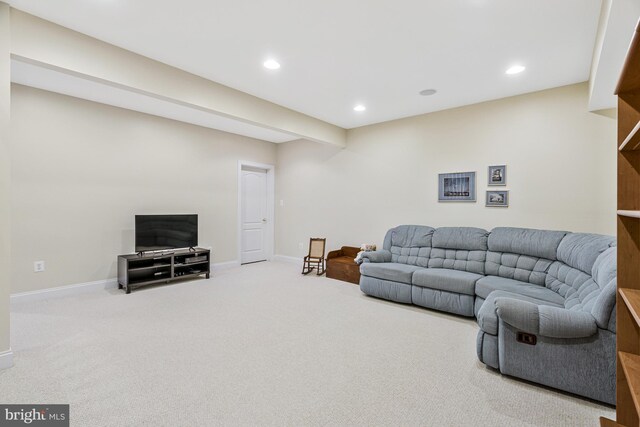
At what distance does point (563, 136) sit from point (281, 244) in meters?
5.20

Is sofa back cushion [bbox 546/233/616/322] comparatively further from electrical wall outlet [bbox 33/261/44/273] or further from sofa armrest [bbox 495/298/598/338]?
electrical wall outlet [bbox 33/261/44/273]

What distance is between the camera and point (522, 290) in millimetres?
3049

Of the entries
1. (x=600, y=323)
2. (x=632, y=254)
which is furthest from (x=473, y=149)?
(x=632, y=254)

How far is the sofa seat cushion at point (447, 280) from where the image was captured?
11.3 feet

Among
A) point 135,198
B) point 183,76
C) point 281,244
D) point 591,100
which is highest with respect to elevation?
point 183,76

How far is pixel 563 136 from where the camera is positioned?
3693mm

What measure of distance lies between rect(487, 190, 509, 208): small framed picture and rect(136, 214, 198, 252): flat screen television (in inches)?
178

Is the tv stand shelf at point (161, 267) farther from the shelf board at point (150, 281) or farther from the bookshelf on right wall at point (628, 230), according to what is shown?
the bookshelf on right wall at point (628, 230)

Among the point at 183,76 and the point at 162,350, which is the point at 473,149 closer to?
the point at 183,76

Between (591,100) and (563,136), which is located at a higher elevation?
(591,100)

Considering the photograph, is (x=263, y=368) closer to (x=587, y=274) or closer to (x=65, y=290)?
(x=587, y=274)

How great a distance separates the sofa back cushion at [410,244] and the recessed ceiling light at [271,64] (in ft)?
9.52

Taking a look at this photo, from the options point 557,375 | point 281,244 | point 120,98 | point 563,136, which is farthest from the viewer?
point 281,244

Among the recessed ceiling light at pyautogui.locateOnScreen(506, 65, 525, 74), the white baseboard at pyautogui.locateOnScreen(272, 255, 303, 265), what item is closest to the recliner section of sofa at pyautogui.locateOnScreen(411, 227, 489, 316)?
the recessed ceiling light at pyautogui.locateOnScreen(506, 65, 525, 74)
